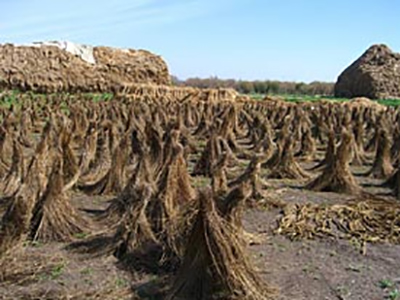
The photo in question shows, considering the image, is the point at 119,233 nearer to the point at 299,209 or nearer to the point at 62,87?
the point at 299,209

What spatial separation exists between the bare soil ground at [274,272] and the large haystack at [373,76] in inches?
1338

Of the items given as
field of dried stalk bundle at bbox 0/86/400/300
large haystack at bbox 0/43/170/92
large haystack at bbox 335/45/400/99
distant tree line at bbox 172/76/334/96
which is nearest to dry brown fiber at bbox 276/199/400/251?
field of dried stalk bundle at bbox 0/86/400/300

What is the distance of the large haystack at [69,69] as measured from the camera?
28031 millimetres

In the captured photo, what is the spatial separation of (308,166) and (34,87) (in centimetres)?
1935

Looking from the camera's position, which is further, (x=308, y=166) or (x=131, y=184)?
(x=308, y=166)

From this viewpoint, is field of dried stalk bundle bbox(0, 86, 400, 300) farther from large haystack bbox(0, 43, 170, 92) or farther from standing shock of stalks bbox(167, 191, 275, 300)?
large haystack bbox(0, 43, 170, 92)

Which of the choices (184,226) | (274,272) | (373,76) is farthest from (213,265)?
(373,76)

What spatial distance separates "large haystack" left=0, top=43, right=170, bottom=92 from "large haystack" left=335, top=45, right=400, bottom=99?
14.3m

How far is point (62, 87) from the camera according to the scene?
2905 centimetres

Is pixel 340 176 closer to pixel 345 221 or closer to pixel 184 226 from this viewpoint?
pixel 345 221

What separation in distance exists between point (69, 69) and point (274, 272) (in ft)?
83.6

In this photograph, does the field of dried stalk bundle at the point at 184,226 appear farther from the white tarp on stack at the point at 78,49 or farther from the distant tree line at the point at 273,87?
the distant tree line at the point at 273,87

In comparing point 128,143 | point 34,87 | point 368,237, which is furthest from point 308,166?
point 34,87

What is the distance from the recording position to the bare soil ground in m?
4.88
